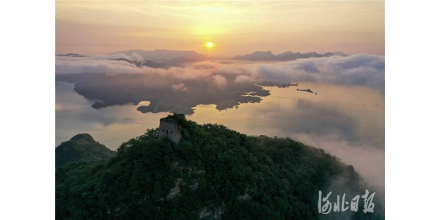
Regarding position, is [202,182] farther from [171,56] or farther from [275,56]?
[275,56]

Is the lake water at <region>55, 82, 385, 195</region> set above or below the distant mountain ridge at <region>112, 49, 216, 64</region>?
below

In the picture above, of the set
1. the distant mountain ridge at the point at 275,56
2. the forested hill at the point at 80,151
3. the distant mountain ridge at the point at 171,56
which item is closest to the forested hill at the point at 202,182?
the forested hill at the point at 80,151

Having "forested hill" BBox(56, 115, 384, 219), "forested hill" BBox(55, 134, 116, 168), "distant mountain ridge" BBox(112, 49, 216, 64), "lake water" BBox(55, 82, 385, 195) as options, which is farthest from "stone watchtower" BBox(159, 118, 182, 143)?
"forested hill" BBox(55, 134, 116, 168)

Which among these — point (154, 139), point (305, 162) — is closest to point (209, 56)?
point (154, 139)

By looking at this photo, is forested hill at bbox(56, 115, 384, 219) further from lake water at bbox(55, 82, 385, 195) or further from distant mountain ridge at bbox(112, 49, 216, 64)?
distant mountain ridge at bbox(112, 49, 216, 64)

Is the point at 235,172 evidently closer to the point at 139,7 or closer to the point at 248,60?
the point at 248,60

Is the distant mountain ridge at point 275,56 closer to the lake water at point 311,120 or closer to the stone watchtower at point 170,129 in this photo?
the lake water at point 311,120

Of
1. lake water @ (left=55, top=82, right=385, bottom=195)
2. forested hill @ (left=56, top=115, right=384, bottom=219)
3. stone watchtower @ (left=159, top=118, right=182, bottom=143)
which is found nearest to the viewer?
forested hill @ (left=56, top=115, right=384, bottom=219)

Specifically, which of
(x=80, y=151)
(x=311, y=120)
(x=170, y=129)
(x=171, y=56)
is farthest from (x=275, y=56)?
(x=80, y=151)
